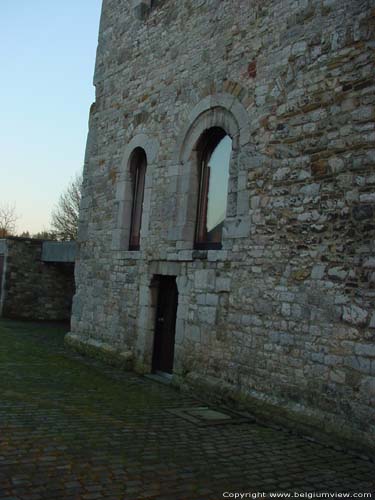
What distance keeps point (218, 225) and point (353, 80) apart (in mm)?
2813

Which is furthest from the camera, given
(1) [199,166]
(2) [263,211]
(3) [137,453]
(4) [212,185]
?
(1) [199,166]

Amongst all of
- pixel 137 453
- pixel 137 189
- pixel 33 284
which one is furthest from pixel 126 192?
pixel 33 284

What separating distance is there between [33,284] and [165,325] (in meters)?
9.42

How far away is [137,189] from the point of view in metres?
9.71

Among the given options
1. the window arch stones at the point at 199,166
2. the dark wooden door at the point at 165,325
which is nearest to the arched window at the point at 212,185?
the window arch stones at the point at 199,166

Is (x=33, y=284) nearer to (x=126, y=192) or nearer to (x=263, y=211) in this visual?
(x=126, y=192)

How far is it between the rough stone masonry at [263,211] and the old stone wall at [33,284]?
298 inches

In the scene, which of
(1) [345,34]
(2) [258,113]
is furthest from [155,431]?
(1) [345,34]

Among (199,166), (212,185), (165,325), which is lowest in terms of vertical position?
(165,325)

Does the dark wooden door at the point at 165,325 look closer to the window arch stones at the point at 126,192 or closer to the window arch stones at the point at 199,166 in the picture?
the window arch stones at the point at 199,166

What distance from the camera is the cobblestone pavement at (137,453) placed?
3764 millimetres

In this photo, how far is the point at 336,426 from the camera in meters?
5.14

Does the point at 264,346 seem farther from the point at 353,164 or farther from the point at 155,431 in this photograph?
the point at 353,164

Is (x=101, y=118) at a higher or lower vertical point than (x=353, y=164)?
higher
